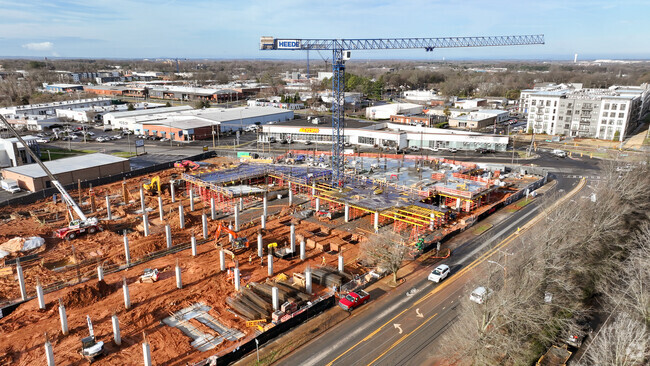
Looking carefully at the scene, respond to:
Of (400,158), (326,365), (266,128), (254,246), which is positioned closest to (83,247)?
(254,246)

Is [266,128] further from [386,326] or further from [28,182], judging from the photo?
[386,326]

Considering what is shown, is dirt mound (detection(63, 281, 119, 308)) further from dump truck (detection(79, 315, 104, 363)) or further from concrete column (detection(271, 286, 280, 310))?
concrete column (detection(271, 286, 280, 310))

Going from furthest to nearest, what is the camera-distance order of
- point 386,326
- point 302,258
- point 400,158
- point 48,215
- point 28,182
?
point 400,158 → point 28,182 → point 48,215 → point 302,258 → point 386,326

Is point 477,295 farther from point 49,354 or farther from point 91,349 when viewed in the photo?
point 49,354

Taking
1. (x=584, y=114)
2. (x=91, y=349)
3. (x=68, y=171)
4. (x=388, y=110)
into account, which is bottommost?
(x=91, y=349)

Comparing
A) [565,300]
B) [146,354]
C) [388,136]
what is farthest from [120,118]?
[565,300]

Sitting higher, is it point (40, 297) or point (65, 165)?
point (65, 165)

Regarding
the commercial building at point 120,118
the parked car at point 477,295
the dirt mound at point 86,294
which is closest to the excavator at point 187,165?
the dirt mound at point 86,294
